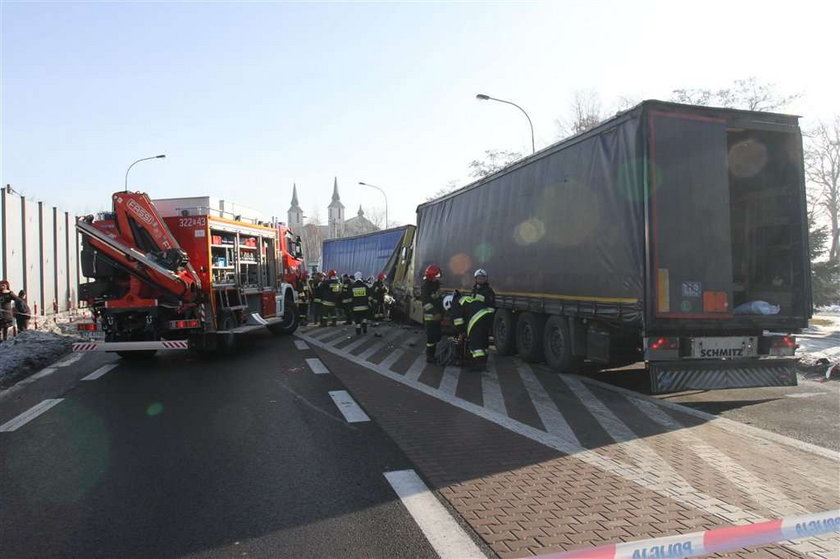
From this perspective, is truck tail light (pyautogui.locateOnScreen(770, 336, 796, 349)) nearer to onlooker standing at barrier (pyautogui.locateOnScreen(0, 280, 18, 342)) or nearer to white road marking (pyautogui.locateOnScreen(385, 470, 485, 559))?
→ white road marking (pyautogui.locateOnScreen(385, 470, 485, 559))

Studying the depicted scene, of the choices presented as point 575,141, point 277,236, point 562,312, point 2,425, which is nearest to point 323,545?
point 2,425

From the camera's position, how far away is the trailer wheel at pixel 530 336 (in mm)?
10359

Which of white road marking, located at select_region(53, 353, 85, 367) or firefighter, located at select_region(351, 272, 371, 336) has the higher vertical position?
firefighter, located at select_region(351, 272, 371, 336)

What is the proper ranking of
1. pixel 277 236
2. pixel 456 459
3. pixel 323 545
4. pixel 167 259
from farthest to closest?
pixel 277 236 → pixel 167 259 → pixel 456 459 → pixel 323 545

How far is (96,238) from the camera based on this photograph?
34.6 feet

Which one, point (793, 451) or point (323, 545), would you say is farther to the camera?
point (793, 451)

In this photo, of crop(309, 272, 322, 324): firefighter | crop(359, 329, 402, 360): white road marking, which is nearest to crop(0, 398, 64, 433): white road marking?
crop(359, 329, 402, 360): white road marking

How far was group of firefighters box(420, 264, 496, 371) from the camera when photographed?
32.1 ft

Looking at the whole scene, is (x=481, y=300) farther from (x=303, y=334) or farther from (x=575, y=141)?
(x=303, y=334)

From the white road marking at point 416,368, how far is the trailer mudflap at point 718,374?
11.8ft

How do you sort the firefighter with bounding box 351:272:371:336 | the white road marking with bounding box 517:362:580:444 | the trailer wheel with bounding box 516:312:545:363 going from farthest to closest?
the firefighter with bounding box 351:272:371:336 → the trailer wheel with bounding box 516:312:545:363 → the white road marking with bounding box 517:362:580:444

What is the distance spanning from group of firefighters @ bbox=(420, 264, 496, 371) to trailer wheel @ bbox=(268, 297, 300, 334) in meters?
6.32

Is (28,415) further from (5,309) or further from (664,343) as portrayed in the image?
(5,309)

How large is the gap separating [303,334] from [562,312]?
950cm
